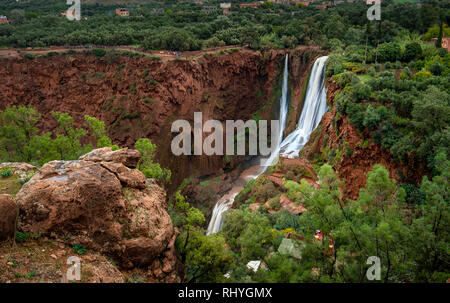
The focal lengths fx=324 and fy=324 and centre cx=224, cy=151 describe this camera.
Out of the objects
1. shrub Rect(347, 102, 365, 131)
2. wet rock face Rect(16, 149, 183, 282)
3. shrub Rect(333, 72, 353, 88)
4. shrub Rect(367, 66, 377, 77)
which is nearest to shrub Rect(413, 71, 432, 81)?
shrub Rect(367, 66, 377, 77)

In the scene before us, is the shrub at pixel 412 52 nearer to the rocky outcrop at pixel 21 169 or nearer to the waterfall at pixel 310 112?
the waterfall at pixel 310 112

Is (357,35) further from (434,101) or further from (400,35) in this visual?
(434,101)

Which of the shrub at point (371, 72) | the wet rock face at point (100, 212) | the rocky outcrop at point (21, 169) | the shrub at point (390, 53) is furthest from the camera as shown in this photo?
the shrub at point (390, 53)

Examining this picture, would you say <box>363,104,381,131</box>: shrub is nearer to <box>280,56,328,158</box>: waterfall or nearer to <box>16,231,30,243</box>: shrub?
<box>280,56,328,158</box>: waterfall

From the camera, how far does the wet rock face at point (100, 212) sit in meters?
11.9

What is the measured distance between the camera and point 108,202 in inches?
500

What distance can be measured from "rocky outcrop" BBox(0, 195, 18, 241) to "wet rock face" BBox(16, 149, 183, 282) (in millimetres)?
474

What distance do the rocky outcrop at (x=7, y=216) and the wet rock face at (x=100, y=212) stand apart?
47cm

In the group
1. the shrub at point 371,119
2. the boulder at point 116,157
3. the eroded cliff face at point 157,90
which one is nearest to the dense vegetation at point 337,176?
the shrub at point 371,119

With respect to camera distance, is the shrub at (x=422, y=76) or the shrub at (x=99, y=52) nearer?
the shrub at (x=422, y=76)

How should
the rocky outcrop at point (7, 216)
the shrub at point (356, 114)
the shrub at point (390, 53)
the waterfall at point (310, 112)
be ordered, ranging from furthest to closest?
the waterfall at point (310, 112), the shrub at point (390, 53), the shrub at point (356, 114), the rocky outcrop at point (7, 216)

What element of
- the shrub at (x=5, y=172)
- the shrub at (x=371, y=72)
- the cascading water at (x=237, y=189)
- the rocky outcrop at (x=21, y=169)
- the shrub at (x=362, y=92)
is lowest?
the cascading water at (x=237, y=189)

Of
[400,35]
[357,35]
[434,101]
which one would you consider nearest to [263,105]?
[357,35]

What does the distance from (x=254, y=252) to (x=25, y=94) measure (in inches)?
1800
